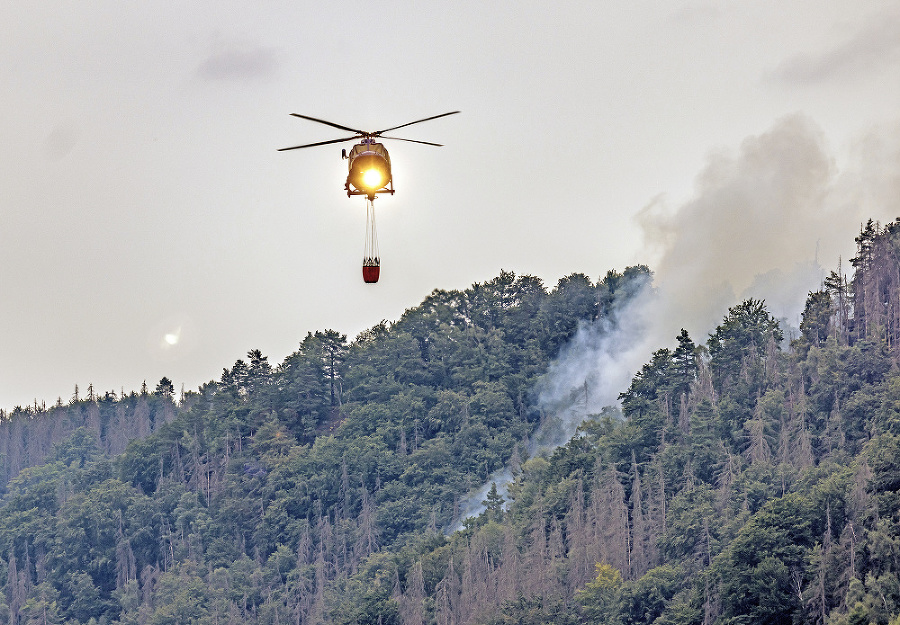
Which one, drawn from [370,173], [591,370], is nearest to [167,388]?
[591,370]

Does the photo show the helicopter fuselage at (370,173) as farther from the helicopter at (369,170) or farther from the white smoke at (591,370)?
the white smoke at (591,370)

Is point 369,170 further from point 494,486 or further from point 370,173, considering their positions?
point 494,486

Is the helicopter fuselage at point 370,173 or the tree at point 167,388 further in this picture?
the tree at point 167,388

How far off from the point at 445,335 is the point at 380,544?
23643mm

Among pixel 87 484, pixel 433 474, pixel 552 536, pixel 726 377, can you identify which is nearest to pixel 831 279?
pixel 726 377

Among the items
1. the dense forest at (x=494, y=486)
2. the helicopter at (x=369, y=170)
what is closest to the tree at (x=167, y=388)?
the dense forest at (x=494, y=486)

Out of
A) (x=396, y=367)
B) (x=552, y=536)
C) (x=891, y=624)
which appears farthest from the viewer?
(x=396, y=367)

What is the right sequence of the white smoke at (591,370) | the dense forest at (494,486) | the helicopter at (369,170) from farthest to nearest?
the white smoke at (591,370)
the dense forest at (494,486)
the helicopter at (369,170)

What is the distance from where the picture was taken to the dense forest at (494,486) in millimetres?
104500

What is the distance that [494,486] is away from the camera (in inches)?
5556

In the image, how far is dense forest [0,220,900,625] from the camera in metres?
104

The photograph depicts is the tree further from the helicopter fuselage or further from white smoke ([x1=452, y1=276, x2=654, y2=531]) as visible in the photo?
the helicopter fuselage

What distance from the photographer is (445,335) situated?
165 meters

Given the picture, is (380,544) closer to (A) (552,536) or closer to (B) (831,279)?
(A) (552,536)
